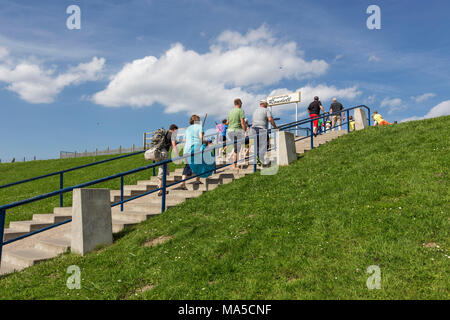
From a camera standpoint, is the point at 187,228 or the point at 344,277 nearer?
the point at 344,277

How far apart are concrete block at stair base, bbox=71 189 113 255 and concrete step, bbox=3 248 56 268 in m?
0.63

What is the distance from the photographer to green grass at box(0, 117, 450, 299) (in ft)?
13.6

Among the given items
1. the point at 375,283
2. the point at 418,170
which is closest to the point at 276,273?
the point at 375,283

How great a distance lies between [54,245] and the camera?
6.81 metres

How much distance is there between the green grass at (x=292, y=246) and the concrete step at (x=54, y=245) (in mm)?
451

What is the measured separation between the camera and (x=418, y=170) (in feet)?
24.2

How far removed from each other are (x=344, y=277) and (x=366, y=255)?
0.61 metres

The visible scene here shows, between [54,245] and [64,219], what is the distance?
2073 millimetres

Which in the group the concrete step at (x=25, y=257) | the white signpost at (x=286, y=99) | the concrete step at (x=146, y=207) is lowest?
the concrete step at (x=25, y=257)

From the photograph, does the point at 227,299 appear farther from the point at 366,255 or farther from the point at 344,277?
the point at 366,255

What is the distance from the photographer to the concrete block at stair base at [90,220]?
6.37 metres

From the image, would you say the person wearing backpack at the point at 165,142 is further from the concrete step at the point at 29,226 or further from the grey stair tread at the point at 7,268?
the grey stair tread at the point at 7,268

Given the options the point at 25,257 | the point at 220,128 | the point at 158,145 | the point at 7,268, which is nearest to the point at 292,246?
the point at 25,257

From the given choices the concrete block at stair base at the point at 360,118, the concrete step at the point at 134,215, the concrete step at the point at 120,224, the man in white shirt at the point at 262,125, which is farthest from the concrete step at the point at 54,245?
the concrete block at stair base at the point at 360,118
